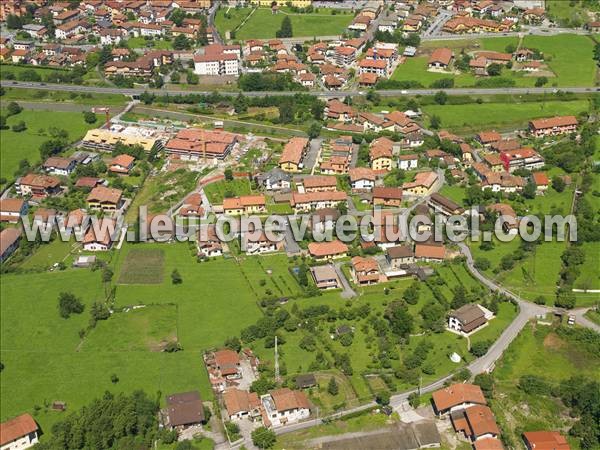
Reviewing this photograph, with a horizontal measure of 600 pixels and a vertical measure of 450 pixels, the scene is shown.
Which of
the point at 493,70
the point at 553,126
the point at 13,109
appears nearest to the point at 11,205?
the point at 13,109

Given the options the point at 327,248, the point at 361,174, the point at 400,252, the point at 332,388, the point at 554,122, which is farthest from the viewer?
the point at 554,122

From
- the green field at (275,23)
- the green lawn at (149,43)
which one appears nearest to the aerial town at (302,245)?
the green lawn at (149,43)

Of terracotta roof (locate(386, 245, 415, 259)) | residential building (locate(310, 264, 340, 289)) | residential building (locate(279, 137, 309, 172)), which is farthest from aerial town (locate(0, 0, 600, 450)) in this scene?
terracotta roof (locate(386, 245, 415, 259))

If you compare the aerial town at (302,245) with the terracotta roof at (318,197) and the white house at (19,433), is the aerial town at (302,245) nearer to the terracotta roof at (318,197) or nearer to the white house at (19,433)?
the white house at (19,433)

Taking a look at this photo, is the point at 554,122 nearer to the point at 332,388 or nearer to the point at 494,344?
the point at 494,344

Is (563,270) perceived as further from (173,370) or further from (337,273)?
(173,370)

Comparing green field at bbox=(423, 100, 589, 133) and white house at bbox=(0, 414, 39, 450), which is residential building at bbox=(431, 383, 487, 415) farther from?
green field at bbox=(423, 100, 589, 133)
